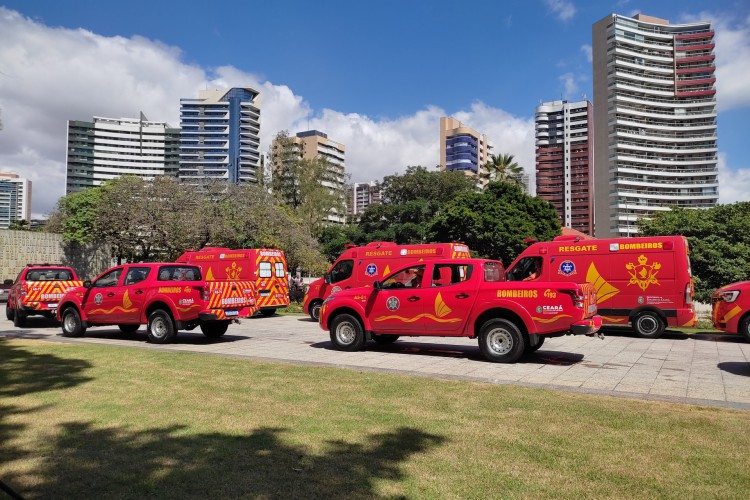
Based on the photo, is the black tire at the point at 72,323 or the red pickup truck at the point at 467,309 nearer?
the red pickup truck at the point at 467,309

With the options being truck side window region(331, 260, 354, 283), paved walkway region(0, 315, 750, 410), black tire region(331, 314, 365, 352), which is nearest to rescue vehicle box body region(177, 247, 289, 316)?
truck side window region(331, 260, 354, 283)

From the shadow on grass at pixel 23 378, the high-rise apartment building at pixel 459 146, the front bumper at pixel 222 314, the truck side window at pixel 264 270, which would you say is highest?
the high-rise apartment building at pixel 459 146

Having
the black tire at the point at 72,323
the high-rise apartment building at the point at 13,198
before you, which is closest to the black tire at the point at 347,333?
the black tire at the point at 72,323

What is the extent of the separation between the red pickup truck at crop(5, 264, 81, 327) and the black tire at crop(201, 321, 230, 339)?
18.2 ft

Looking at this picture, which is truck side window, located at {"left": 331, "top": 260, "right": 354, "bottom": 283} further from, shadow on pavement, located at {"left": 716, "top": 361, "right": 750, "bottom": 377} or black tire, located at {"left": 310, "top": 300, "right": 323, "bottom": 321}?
shadow on pavement, located at {"left": 716, "top": 361, "right": 750, "bottom": 377}

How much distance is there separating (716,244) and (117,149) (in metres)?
163

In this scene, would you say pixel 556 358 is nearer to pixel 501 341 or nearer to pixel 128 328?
pixel 501 341

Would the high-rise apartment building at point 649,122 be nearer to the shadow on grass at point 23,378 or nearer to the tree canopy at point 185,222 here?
the tree canopy at point 185,222

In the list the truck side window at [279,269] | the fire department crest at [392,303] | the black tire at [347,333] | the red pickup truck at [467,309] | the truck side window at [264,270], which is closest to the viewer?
the red pickup truck at [467,309]

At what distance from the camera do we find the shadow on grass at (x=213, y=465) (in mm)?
3750

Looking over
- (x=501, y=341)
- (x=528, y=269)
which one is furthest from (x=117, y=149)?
(x=501, y=341)

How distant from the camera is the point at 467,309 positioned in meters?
9.83

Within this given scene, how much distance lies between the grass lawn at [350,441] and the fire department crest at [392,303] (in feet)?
10.0

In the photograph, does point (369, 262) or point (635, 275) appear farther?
point (369, 262)
